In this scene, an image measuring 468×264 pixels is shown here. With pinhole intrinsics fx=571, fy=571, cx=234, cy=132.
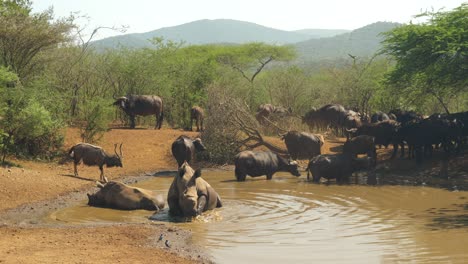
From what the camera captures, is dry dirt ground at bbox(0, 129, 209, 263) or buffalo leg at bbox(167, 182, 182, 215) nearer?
dry dirt ground at bbox(0, 129, 209, 263)

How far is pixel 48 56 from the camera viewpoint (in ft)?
85.3

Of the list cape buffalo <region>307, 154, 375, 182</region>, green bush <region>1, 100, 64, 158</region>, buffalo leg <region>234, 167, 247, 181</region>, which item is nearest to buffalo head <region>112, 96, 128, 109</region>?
green bush <region>1, 100, 64, 158</region>

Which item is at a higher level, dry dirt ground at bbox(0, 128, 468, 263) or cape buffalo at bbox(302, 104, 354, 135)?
cape buffalo at bbox(302, 104, 354, 135)

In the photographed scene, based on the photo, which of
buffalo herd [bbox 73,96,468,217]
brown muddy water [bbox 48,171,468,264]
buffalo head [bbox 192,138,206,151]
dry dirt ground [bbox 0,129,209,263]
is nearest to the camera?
dry dirt ground [bbox 0,129,209,263]

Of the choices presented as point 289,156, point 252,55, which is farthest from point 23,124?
point 252,55

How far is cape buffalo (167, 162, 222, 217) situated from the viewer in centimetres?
1283

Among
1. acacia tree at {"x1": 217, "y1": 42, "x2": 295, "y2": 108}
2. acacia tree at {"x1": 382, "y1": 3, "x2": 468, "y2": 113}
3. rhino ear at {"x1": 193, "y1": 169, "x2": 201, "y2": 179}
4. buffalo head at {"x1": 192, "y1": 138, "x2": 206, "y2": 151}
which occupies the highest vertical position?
acacia tree at {"x1": 217, "y1": 42, "x2": 295, "y2": 108}

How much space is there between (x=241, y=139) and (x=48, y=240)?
16824 mm

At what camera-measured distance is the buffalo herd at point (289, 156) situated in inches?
539

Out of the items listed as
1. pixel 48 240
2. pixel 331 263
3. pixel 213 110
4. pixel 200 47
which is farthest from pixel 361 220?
pixel 200 47

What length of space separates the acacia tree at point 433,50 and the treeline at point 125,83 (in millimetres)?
56

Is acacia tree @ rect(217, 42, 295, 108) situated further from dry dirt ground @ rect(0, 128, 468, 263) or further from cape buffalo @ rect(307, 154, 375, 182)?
cape buffalo @ rect(307, 154, 375, 182)

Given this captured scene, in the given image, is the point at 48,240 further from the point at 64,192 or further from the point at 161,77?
the point at 161,77

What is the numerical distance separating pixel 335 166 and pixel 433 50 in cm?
631
